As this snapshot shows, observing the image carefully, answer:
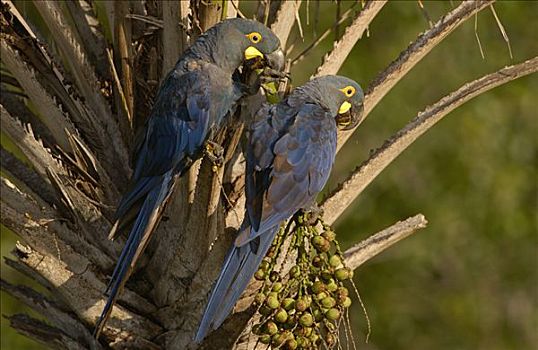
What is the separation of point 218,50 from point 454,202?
2.90 meters

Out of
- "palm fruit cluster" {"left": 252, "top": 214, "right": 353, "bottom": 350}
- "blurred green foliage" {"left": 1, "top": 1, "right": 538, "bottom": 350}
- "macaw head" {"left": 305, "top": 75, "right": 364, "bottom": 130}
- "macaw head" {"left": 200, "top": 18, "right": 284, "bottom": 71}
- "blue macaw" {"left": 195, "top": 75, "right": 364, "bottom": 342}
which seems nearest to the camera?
"palm fruit cluster" {"left": 252, "top": 214, "right": 353, "bottom": 350}

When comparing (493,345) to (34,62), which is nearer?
(34,62)

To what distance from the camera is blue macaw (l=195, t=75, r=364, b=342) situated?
2.00m

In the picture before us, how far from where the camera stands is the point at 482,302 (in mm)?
5051

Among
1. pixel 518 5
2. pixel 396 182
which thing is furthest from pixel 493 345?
pixel 518 5

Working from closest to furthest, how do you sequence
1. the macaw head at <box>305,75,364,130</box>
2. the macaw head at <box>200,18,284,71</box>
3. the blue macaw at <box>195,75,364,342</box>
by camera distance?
the blue macaw at <box>195,75,364,342</box> → the macaw head at <box>200,18,284,71</box> → the macaw head at <box>305,75,364,130</box>

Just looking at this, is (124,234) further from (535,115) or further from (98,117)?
(535,115)

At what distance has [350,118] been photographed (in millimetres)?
2479

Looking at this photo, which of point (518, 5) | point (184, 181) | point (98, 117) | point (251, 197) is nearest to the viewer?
point (251, 197)

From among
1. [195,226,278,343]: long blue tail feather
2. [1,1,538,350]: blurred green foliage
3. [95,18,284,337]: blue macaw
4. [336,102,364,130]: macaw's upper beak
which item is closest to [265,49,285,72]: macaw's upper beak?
[95,18,284,337]: blue macaw

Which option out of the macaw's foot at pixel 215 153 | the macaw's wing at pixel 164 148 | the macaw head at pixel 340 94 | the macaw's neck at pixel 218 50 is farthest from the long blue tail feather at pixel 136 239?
the macaw head at pixel 340 94

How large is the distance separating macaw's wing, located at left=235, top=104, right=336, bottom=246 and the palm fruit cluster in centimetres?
8

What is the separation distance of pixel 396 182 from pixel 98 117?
9.40ft

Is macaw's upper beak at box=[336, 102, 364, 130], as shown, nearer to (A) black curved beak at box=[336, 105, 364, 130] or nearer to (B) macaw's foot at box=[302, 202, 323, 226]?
(A) black curved beak at box=[336, 105, 364, 130]
